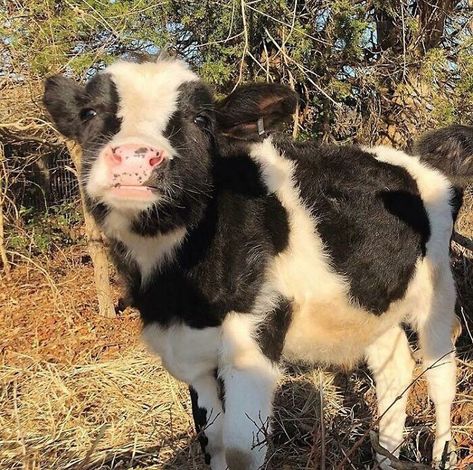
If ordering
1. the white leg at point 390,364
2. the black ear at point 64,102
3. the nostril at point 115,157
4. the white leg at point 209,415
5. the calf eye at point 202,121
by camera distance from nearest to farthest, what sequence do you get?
the nostril at point 115,157
the calf eye at point 202,121
the white leg at point 209,415
the black ear at point 64,102
the white leg at point 390,364

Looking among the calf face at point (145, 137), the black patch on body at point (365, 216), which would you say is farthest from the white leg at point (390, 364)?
the calf face at point (145, 137)

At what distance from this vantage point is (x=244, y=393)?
3.17 metres

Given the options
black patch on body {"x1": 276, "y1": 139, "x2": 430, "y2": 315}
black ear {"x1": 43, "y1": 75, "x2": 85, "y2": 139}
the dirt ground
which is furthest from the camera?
the dirt ground

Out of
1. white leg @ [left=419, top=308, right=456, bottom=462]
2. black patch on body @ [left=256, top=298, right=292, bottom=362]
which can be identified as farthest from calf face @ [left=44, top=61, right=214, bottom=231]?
white leg @ [left=419, top=308, right=456, bottom=462]

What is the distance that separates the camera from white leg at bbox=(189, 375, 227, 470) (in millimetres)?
3449

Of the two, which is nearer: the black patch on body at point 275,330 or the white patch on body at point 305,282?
the black patch on body at point 275,330

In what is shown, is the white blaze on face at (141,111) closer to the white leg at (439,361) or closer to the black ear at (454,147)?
the black ear at (454,147)

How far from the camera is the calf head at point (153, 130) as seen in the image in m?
2.69

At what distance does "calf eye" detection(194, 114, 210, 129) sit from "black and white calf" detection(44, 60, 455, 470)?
12mm

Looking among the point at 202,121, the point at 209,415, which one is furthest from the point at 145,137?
the point at 209,415

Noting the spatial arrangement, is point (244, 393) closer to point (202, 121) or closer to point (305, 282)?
Answer: point (305, 282)

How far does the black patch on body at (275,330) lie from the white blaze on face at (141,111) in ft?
3.14

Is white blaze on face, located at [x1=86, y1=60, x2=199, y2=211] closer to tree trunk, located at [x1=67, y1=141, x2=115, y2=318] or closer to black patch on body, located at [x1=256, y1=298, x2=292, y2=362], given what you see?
black patch on body, located at [x1=256, y1=298, x2=292, y2=362]

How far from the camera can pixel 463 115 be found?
6480 millimetres
